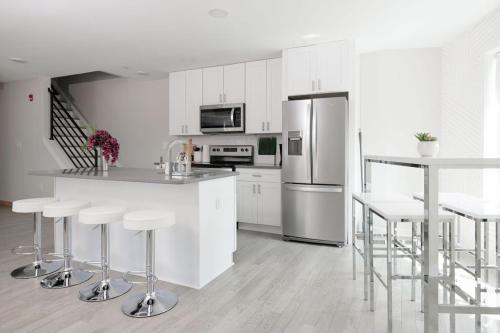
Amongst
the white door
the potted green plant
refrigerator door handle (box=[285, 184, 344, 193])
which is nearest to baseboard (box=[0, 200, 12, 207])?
refrigerator door handle (box=[285, 184, 344, 193])

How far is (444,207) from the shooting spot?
223cm

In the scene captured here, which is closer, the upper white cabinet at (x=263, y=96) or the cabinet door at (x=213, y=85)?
the upper white cabinet at (x=263, y=96)

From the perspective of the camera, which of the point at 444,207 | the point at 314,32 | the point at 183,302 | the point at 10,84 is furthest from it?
the point at 10,84

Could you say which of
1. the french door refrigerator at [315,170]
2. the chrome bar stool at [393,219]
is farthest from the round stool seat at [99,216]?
the french door refrigerator at [315,170]

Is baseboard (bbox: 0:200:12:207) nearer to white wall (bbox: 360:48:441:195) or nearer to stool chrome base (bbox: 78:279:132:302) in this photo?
stool chrome base (bbox: 78:279:132:302)

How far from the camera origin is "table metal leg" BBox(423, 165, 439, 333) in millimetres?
1359

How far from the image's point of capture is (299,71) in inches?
167

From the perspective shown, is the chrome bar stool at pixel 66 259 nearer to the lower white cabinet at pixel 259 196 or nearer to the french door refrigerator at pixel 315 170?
the lower white cabinet at pixel 259 196

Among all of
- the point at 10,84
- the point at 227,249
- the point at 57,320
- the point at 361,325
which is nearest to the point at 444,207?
the point at 361,325

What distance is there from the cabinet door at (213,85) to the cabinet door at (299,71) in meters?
1.26

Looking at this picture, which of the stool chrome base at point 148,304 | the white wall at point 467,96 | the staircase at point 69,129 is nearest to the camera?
the stool chrome base at point 148,304

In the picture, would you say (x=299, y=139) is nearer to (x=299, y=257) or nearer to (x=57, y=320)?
(x=299, y=257)

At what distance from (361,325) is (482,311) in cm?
91

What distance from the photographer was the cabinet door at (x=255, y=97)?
4754mm
